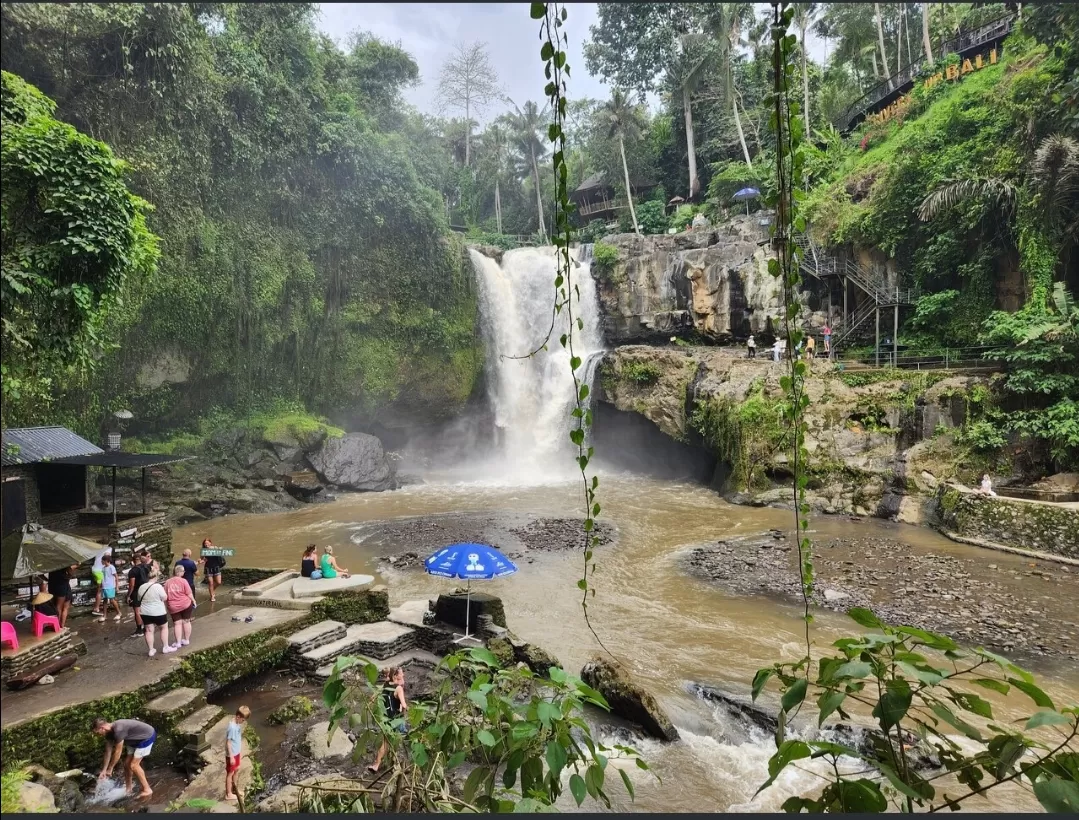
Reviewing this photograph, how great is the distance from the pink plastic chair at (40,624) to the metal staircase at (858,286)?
22.3 meters

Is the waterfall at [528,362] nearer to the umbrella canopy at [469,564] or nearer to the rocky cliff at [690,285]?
the rocky cliff at [690,285]

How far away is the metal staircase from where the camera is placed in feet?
71.8

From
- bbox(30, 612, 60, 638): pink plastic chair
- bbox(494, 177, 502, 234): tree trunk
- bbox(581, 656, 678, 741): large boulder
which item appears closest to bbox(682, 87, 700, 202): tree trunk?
bbox(494, 177, 502, 234): tree trunk

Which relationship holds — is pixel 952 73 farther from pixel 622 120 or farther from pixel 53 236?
pixel 53 236

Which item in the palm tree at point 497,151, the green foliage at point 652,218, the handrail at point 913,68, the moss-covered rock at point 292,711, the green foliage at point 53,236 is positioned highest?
the palm tree at point 497,151

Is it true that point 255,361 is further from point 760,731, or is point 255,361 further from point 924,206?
point 924,206

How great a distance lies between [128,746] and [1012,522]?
55.2 feet

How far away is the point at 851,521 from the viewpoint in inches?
650

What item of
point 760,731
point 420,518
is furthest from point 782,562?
point 420,518

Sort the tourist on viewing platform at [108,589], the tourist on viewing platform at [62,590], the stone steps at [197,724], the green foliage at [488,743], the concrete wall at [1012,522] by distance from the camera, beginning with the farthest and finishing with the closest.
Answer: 1. the concrete wall at [1012,522]
2. the tourist on viewing platform at [108,589]
3. the tourist on viewing platform at [62,590]
4. the stone steps at [197,724]
5. the green foliage at [488,743]

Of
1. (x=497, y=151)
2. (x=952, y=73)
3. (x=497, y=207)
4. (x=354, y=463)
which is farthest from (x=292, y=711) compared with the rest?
(x=497, y=151)

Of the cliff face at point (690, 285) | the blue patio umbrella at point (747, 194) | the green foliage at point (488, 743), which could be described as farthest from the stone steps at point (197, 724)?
the blue patio umbrella at point (747, 194)

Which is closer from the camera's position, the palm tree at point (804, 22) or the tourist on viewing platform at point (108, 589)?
the palm tree at point (804, 22)

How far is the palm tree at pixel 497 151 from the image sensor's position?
46.0m
